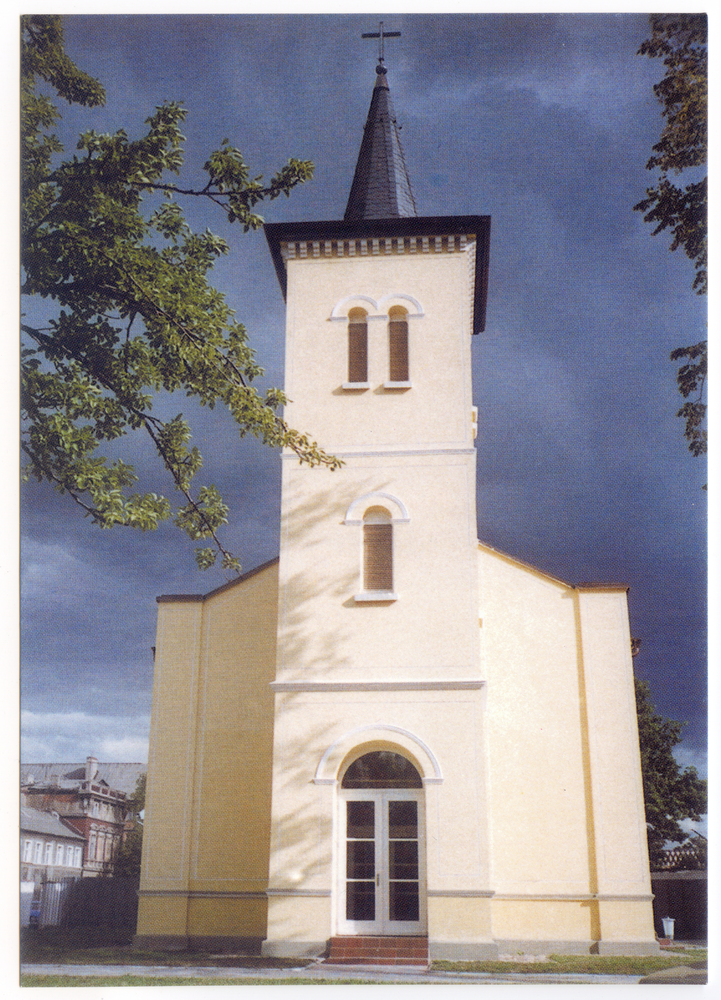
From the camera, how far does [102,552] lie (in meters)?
8.91

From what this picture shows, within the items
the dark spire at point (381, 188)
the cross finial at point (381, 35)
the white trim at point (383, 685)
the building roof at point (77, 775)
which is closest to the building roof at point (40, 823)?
the building roof at point (77, 775)

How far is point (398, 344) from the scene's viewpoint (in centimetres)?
1066

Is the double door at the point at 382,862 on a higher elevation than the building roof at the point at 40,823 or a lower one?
lower

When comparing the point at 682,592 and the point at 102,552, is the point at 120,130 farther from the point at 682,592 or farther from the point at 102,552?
the point at 682,592

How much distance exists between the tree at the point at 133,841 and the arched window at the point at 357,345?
16.0 feet

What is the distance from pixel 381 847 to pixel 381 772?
27.3 inches

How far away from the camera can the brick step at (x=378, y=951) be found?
8.34 m

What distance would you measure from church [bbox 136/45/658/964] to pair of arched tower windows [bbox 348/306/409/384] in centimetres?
3

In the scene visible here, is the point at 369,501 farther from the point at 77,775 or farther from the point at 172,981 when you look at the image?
the point at 172,981

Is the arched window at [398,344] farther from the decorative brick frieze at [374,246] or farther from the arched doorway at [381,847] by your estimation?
the arched doorway at [381,847]

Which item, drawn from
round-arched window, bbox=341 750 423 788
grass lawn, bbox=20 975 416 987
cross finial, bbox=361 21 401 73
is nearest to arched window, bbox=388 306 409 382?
cross finial, bbox=361 21 401 73

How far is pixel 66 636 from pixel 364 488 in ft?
11.1
